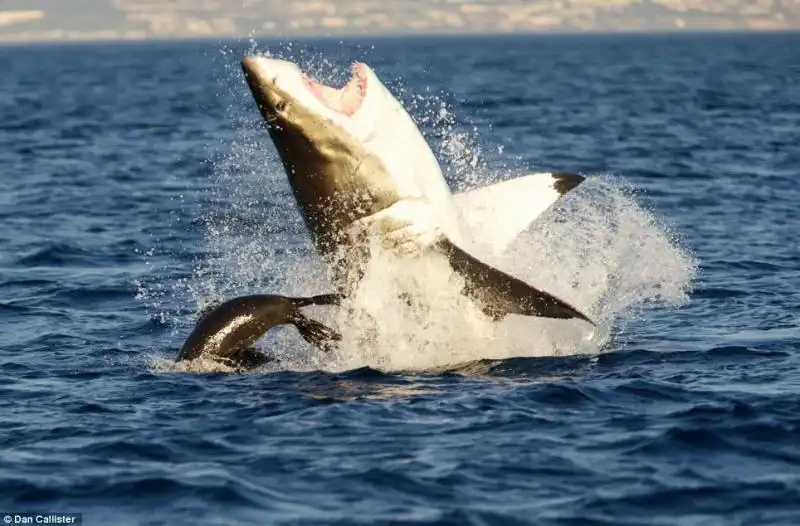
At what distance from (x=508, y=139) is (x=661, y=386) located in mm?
30040

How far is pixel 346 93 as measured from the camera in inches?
527

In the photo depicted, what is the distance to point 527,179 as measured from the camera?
49.8ft

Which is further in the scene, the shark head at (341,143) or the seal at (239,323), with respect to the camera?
the seal at (239,323)

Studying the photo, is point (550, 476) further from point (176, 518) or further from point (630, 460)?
point (176, 518)

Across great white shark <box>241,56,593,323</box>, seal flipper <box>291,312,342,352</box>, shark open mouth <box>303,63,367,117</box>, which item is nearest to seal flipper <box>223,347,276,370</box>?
seal flipper <box>291,312,342,352</box>

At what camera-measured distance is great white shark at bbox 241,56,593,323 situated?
43.3ft

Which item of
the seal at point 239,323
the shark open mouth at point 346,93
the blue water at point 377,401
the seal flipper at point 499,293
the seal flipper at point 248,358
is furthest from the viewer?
the seal flipper at point 248,358

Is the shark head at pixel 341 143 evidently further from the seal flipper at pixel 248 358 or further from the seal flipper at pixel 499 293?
the seal flipper at pixel 248 358

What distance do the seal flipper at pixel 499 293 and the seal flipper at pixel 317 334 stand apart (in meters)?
1.41

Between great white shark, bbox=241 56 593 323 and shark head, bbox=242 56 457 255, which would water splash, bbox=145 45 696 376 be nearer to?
great white shark, bbox=241 56 593 323

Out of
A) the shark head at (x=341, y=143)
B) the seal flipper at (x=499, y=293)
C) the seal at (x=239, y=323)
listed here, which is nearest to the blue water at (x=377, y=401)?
the seal at (x=239, y=323)

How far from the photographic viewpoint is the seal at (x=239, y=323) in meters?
13.6

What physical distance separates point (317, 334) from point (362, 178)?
5.61ft

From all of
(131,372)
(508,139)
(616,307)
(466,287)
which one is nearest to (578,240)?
(616,307)
